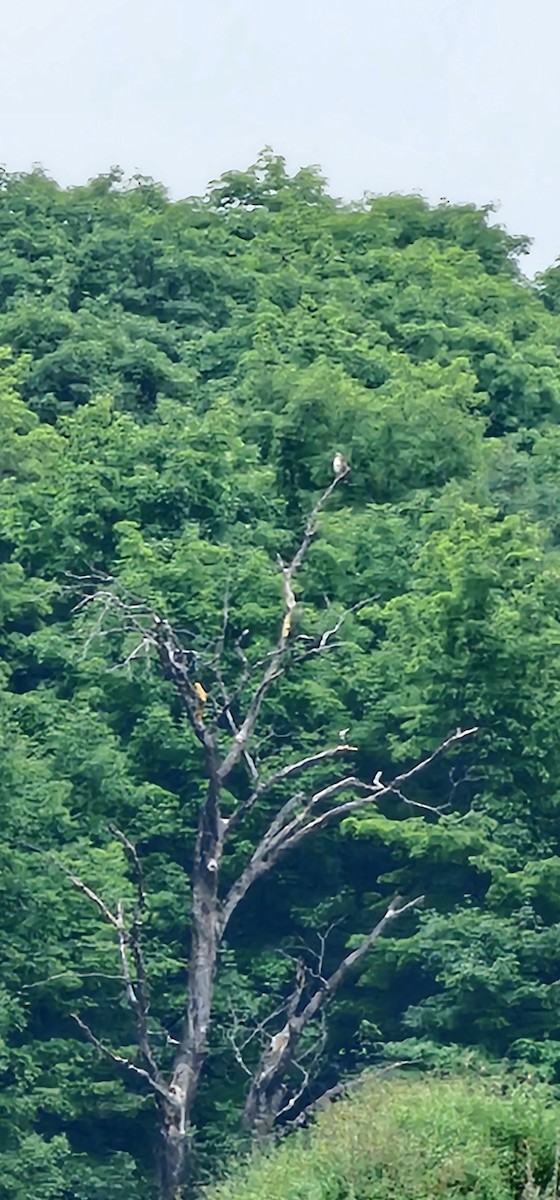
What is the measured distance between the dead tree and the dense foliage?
38 cm


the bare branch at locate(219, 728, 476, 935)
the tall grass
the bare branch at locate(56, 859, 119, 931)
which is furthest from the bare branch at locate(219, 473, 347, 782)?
the tall grass

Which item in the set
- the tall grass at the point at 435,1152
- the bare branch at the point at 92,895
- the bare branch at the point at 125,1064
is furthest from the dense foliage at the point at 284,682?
the tall grass at the point at 435,1152

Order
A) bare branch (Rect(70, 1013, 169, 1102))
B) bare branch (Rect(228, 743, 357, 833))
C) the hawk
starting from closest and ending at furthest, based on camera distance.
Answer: bare branch (Rect(70, 1013, 169, 1102)) < bare branch (Rect(228, 743, 357, 833)) < the hawk

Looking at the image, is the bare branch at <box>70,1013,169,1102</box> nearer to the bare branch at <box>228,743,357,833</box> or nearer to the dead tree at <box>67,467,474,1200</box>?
the dead tree at <box>67,467,474,1200</box>

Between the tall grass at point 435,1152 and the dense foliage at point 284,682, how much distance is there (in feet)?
19.5

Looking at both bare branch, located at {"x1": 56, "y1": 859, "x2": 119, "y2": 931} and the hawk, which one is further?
the hawk

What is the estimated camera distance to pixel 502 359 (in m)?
28.2

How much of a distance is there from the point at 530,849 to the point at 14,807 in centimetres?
492

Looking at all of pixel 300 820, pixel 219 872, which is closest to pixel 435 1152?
pixel 300 820

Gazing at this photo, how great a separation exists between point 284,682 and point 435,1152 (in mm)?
10859

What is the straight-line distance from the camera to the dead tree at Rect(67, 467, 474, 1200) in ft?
65.5

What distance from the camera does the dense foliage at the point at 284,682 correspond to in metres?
20.1

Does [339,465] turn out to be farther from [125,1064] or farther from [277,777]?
[125,1064]

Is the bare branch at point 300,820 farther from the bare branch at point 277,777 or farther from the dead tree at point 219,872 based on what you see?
the bare branch at point 277,777
